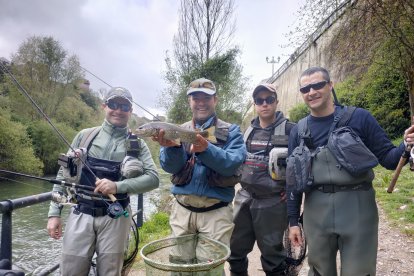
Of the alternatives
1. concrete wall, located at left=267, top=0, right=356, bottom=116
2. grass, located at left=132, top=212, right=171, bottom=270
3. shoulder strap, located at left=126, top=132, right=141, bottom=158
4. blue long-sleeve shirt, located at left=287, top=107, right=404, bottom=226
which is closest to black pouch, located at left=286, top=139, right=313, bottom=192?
blue long-sleeve shirt, located at left=287, top=107, right=404, bottom=226

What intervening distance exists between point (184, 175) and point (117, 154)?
0.74 metres

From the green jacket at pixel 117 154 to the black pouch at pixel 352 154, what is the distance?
1697 millimetres

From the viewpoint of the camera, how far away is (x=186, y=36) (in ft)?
79.2

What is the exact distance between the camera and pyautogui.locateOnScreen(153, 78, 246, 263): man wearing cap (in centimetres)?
280

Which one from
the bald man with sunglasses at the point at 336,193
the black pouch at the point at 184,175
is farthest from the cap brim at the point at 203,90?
the bald man with sunglasses at the point at 336,193

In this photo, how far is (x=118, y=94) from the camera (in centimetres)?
333

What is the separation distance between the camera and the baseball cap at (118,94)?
333 centimetres

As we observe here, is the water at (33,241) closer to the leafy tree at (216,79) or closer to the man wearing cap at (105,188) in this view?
the man wearing cap at (105,188)

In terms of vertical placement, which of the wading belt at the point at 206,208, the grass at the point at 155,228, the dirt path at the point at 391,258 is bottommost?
the grass at the point at 155,228

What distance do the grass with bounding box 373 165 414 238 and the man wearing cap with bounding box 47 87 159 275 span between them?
458cm

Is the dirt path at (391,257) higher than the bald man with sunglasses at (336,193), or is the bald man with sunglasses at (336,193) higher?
the bald man with sunglasses at (336,193)

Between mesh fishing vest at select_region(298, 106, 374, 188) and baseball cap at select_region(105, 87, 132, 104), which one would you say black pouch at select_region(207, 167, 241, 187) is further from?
baseball cap at select_region(105, 87, 132, 104)

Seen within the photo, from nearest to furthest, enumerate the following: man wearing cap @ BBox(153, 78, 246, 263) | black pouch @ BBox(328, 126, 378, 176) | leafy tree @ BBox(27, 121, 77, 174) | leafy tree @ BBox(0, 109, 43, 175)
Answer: black pouch @ BBox(328, 126, 378, 176) → man wearing cap @ BBox(153, 78, 246, 263) → leafy tree @ BBox(0, 109, 43, 175) → leafy tree @ BBox(27, 121, 77, 174)

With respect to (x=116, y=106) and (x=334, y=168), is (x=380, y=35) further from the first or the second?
(x=116, y=106)
